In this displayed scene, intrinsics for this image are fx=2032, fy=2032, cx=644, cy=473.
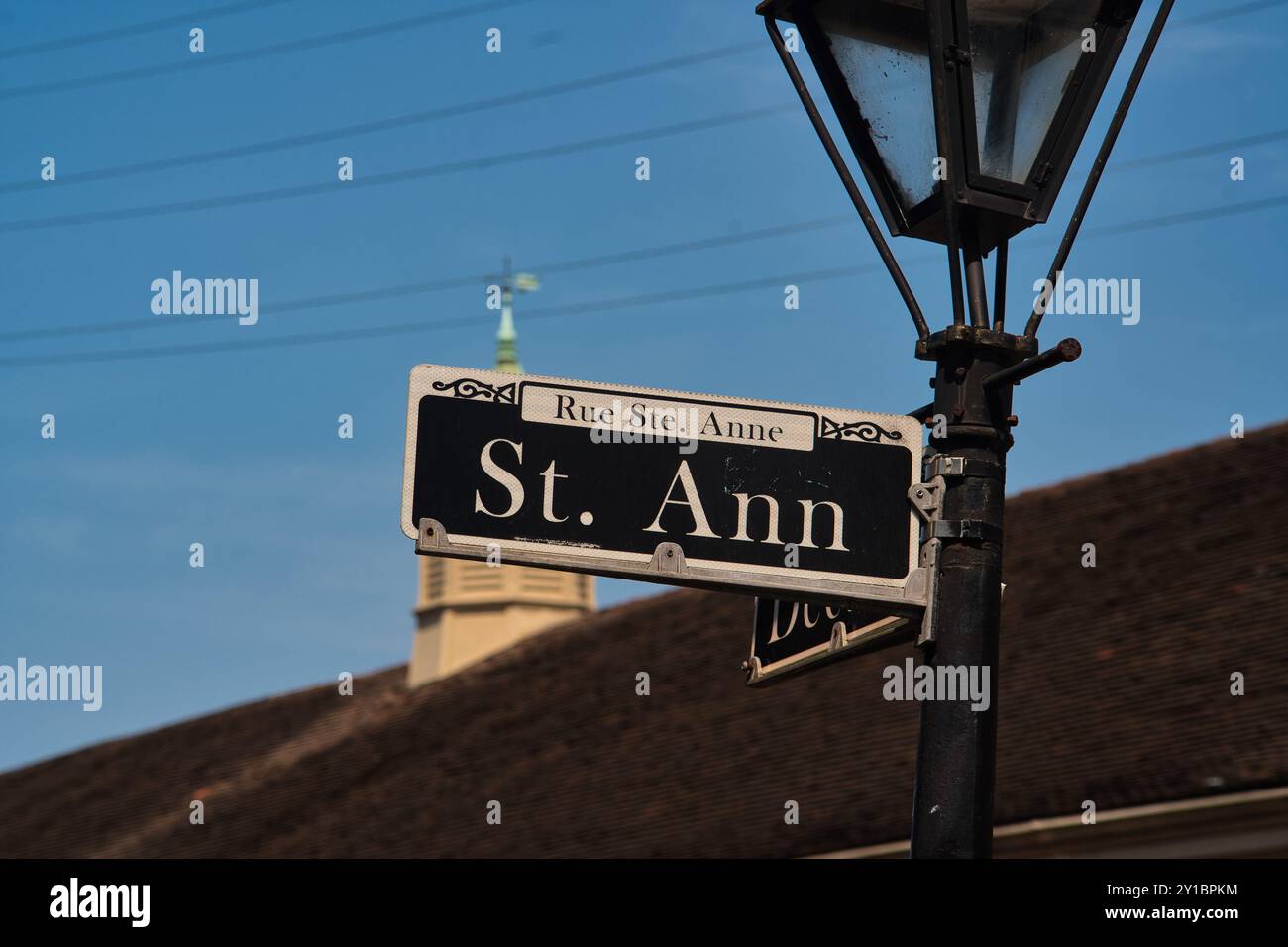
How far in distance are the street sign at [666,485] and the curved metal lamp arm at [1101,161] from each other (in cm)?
39

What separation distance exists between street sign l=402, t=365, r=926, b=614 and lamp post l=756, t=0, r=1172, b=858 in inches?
4.5

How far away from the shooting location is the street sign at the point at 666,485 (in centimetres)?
386

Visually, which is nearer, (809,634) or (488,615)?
(809,634)

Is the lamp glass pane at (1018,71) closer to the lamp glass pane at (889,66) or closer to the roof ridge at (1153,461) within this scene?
the lamp glass pane at (889,66)

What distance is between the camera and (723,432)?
158 inches

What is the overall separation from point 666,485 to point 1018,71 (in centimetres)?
113

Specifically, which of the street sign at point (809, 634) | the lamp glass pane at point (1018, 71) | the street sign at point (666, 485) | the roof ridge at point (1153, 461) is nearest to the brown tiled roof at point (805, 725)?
the roof ridge at point (1153, 461)

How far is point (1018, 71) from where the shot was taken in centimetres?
417

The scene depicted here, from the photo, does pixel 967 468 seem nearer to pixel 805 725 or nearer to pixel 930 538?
pixel 930 538

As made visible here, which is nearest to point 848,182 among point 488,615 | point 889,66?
point 889,66

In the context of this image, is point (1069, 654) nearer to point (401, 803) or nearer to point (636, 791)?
point (636, 791)

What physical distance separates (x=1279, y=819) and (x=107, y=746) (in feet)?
74.2

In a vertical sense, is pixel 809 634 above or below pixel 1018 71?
below
